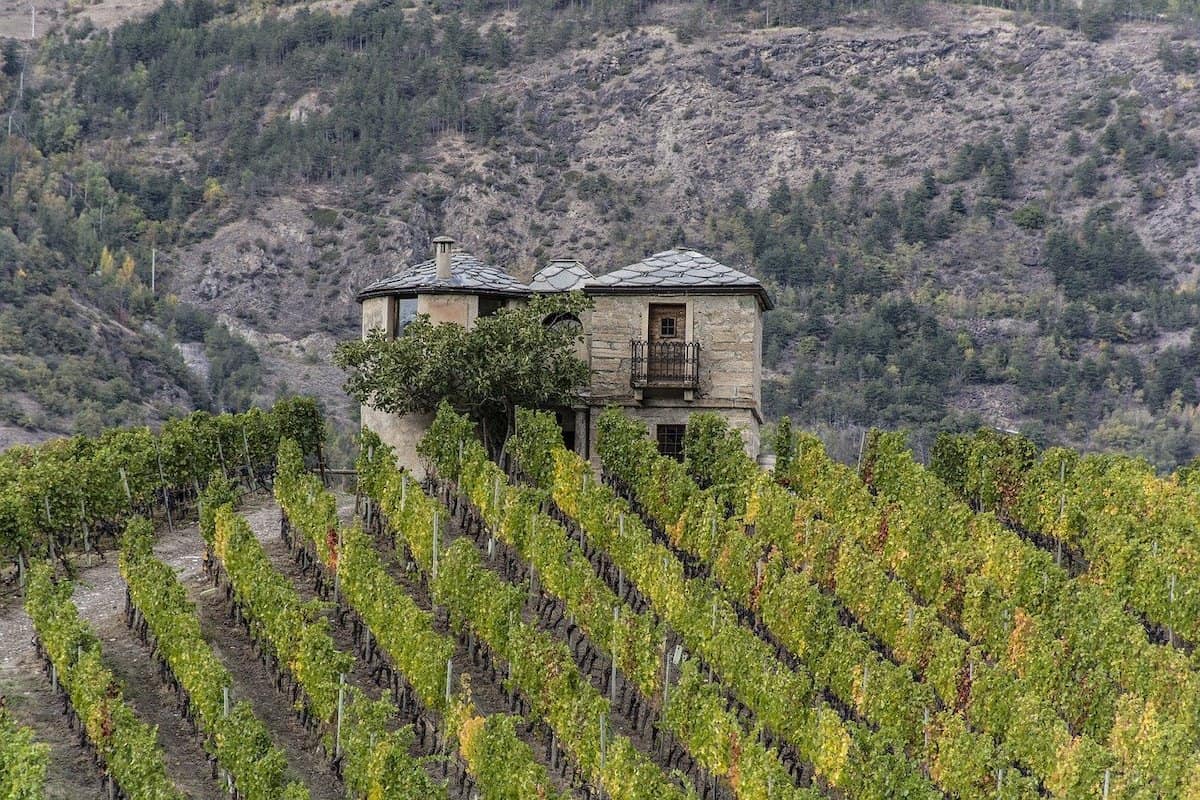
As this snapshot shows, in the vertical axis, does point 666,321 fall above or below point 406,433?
above

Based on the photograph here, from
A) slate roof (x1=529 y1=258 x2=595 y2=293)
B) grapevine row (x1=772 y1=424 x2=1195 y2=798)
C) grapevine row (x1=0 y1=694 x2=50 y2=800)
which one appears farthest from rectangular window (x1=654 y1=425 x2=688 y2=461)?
grapevine row (x1=0 y1=694 x2=50 y2=800)

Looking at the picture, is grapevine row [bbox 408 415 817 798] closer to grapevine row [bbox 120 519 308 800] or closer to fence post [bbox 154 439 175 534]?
fence post [bbox 154 439 175 534]

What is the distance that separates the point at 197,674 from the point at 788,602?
9372 mm

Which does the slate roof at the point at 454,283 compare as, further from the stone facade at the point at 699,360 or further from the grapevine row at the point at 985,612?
the grapevine row at the point at 985,612

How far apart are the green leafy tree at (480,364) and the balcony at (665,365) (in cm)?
120

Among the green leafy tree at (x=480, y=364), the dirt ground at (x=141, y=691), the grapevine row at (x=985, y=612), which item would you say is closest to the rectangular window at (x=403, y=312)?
the green leafy tree at (x=480, y=364)

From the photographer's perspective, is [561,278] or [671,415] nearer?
[671,415]

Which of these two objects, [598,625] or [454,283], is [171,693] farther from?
[454,283]

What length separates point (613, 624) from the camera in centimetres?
2781

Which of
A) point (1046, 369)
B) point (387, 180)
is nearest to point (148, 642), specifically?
point (1046, 369)

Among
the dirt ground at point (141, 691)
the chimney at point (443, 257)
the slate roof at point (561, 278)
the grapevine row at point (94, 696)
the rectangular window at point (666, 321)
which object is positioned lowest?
the dirt ground at point (141, 691)

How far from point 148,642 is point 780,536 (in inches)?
447

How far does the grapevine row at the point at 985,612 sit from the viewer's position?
24.9 meters

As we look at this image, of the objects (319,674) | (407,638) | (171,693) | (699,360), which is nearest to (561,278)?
(699,360)
